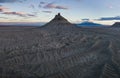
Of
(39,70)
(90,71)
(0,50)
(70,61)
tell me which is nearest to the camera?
(90,71)

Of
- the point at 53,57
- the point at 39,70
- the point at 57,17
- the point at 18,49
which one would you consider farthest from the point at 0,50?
the point at 57,17

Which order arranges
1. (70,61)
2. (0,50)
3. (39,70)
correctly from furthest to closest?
1. (0,50)
2. (70,61)
3. (39,70)

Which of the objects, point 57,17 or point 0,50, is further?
point 57,17

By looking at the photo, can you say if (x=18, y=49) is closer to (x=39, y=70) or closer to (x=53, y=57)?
(x=53, y=57)

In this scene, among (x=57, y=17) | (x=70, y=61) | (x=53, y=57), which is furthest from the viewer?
(x=57, y=17)

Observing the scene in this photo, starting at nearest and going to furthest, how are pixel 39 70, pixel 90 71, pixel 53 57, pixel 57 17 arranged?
pixel 90 71 < pixel 39 70 < pixel 53 57 < pixel 57 17

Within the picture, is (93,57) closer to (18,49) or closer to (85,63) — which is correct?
(85,63)

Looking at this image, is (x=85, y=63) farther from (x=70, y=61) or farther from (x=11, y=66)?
(x=11, y=66)

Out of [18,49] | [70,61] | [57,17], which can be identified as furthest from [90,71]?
[57,17]
